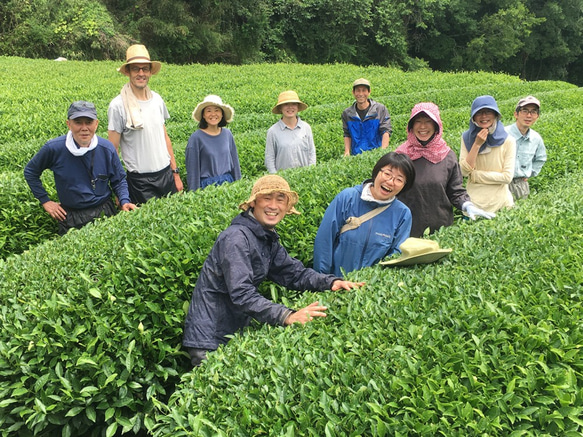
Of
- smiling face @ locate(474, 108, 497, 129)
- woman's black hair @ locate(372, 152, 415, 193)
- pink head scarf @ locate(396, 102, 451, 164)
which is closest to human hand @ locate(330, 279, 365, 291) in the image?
Result: woman's black hair @ locate(372, 152, 415, 193)

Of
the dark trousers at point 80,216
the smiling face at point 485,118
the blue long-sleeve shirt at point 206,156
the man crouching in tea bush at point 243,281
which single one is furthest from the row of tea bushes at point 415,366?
the blue long-sleeve shirt at point 206,156

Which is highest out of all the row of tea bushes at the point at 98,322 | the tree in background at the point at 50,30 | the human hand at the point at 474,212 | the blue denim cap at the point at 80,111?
the tree in background at the point at 50,30

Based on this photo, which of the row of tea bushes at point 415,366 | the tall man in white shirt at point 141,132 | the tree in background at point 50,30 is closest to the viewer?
the row of tea bushes at point 415,366

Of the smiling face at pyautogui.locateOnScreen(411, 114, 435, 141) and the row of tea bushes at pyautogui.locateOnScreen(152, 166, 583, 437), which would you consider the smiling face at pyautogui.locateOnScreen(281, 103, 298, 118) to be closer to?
the smiling face at pyautogui.locateOnScreen(411, 114, 435, 141)

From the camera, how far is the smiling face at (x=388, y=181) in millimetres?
3766

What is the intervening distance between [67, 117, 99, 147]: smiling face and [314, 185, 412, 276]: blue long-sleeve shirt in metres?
2.44

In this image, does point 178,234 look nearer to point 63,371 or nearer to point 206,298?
point 206,298

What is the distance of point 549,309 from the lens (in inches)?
112

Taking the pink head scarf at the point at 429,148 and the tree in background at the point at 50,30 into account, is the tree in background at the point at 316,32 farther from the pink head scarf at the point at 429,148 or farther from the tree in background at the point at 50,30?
the pink head scarf at the point at 429,148

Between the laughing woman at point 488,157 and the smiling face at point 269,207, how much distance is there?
8.64 ft

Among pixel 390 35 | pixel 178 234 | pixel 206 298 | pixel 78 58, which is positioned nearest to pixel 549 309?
pixel 206 298

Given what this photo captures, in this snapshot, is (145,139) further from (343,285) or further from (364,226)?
(343,285)

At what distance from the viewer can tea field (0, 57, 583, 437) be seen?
7.49 feet

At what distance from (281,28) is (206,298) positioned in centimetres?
3925
